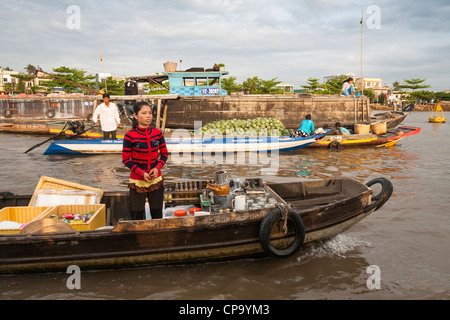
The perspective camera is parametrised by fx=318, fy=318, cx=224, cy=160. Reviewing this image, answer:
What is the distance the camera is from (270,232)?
4367mm

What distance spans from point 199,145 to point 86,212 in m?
7.60

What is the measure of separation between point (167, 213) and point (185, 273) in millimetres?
1172

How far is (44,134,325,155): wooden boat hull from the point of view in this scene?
12500mm

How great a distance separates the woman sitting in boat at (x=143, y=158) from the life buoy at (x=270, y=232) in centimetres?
152

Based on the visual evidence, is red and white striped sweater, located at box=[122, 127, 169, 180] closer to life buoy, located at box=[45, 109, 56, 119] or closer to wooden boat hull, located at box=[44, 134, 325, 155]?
wooden boat hull, located at box=[44, 134, 325, 155]

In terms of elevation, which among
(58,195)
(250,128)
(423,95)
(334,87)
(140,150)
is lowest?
(58,195)

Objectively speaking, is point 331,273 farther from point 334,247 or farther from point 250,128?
point 250,128

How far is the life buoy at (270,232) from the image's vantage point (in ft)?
14.1

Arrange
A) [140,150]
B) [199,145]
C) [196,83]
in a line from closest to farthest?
[140,150] → [199,145] → [196,83]

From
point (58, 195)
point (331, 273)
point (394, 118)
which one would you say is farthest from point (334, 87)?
point (58, 195)

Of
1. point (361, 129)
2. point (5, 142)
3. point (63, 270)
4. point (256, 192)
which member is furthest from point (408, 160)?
point (5, 142)

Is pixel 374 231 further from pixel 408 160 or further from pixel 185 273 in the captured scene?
pixel 408 160

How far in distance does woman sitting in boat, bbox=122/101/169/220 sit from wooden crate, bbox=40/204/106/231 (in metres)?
0.71

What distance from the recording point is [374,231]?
19.1 feet
